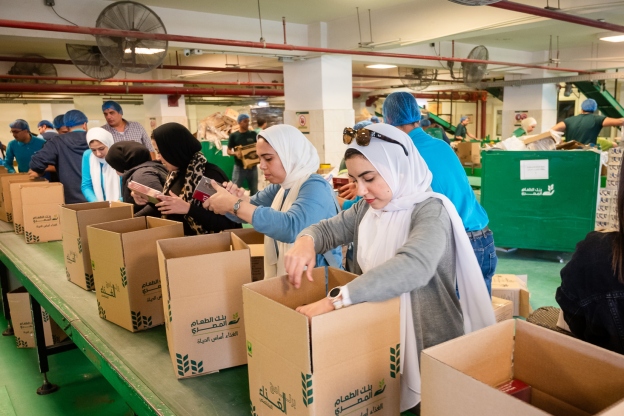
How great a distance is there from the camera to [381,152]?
1406 mm

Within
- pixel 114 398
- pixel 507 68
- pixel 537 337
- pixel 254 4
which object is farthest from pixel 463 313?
pixel 507 68

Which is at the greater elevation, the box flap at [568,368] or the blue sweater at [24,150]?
the blue sweater at [24,150]

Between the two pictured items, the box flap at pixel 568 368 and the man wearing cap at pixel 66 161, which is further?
the man wearing cap at pixel 66 161

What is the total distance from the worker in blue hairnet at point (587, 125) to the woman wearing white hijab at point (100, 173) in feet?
18.7

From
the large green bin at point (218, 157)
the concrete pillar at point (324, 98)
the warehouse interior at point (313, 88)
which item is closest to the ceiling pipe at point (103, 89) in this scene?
the warehouse interior at point (313, 88)

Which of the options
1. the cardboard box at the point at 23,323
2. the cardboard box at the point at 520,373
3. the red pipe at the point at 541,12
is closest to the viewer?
the cardboard box at the point at 520,373

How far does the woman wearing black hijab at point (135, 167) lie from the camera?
8.81 ft

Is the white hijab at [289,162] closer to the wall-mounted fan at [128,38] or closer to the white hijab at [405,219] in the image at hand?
the white hijab at [405,219]

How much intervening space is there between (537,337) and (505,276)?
2865 mm

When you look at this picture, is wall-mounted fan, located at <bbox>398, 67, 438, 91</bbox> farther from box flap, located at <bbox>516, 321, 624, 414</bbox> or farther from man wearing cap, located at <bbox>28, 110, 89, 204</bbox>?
box flap, located at <bbox>516, 321, 624, 414</bbox>

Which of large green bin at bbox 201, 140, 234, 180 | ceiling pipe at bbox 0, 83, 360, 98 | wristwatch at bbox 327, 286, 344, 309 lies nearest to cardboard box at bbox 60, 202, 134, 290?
wristwatch at bbox 327, 286, 344, 309

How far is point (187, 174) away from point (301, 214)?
816 millimetres

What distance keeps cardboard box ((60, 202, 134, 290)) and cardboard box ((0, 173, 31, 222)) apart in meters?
1.87

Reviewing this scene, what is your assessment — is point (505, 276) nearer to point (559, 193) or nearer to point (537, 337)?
point (559, 193)
